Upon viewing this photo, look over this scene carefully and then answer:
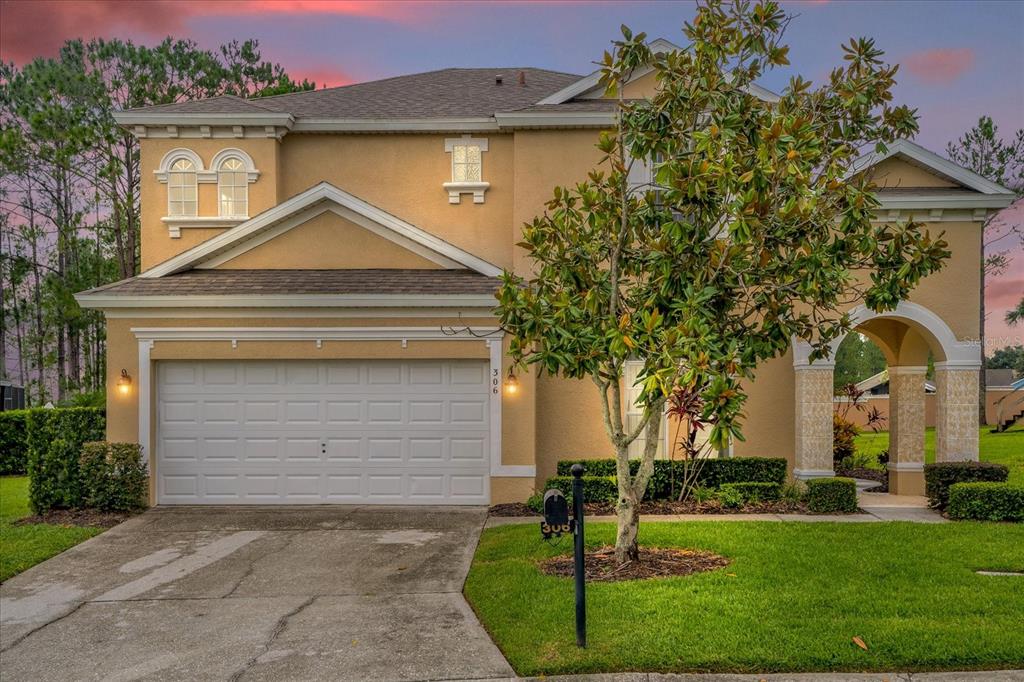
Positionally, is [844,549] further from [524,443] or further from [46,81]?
[46,81]

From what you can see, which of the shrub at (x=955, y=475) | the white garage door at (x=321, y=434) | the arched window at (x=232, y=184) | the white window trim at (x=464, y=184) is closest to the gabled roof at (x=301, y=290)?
the white garage door at (x=321, y=434)

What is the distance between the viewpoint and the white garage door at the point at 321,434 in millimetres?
13172

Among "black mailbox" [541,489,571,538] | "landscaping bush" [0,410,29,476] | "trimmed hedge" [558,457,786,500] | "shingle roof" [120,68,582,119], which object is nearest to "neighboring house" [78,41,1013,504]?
"trimmed hedge" [558,457,786,500]

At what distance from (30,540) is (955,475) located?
1411cm

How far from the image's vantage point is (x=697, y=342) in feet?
22.0

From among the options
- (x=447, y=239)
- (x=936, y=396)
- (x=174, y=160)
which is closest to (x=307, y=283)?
(x=447, y=239)

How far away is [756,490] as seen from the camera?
12570 millimetres

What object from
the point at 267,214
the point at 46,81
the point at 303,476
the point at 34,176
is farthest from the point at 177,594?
the point at 34,176

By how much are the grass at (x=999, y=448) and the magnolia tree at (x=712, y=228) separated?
11.9m

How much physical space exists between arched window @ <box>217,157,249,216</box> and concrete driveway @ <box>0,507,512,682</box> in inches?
270

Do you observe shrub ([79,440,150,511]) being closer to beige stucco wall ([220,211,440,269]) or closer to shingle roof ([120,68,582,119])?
beige stucco wall ([220,211,440,269])

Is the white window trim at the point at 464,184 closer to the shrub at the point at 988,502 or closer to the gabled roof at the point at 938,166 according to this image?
the gabled roof at the point at 938,166

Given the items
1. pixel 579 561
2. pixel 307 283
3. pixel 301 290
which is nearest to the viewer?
pixel 579 561

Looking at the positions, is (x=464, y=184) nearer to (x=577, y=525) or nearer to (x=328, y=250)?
(x=328, y=250)
